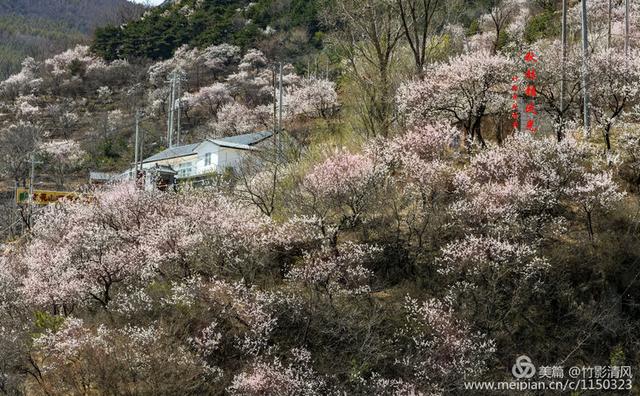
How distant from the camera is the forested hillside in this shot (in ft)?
41.5

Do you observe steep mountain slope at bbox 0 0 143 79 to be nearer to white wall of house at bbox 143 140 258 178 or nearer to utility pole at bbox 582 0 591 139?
white wall of house at bbox 143 140 258 178

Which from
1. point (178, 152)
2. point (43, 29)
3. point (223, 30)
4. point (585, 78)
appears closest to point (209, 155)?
point (178, 152)

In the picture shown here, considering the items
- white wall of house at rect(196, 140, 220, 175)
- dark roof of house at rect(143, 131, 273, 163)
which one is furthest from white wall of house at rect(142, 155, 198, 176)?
white wall of house at rect(196, 140, 220, 175)

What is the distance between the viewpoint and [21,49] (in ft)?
367

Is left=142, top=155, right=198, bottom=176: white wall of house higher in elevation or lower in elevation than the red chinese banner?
lower

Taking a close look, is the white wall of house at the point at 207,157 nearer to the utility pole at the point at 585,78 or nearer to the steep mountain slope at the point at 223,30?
the utility pole at the point at 585,78

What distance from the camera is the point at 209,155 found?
120 feet

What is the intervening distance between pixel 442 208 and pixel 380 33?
8.78 m

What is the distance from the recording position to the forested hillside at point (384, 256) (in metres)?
12.6

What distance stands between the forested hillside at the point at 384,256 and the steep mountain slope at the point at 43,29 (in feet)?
254

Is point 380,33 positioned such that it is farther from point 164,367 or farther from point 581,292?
point 164,367

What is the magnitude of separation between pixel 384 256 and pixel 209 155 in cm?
2279

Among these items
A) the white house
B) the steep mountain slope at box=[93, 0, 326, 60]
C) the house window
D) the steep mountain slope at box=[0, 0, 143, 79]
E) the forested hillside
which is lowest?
the forested hillside

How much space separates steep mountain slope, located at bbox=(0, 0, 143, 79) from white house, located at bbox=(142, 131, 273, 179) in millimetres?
56610
